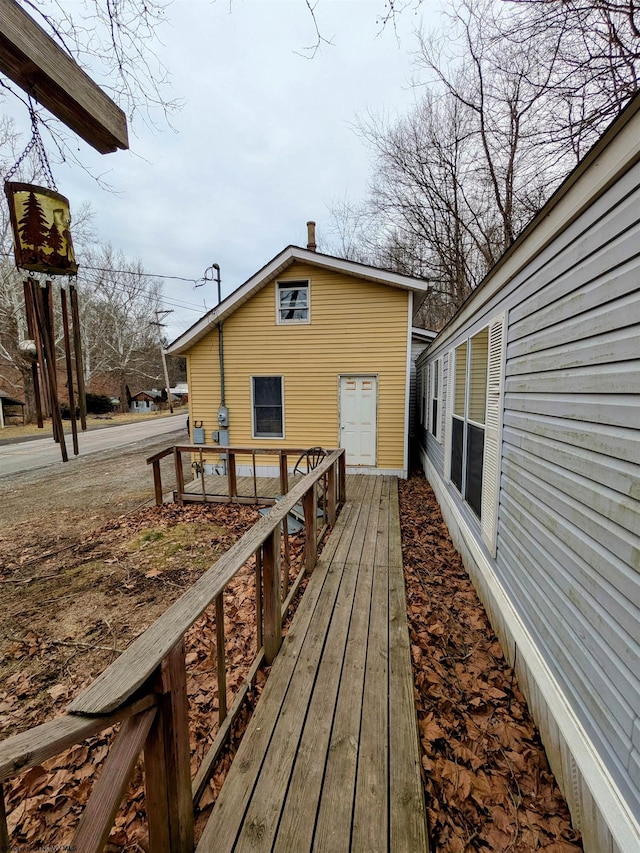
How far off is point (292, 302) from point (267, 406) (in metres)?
2.47

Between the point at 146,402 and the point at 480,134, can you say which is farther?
the point at 146,402

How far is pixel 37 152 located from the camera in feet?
4.53

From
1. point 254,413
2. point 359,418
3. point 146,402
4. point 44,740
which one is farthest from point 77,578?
point 146,402

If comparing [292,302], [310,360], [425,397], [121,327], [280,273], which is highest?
[121,327]

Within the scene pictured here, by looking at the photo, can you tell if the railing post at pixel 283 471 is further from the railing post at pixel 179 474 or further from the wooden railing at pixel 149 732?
the wooden railing at pixel 149 732

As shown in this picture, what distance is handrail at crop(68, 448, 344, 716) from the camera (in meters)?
0.90

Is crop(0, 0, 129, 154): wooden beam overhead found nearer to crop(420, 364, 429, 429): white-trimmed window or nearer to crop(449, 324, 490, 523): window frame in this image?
crop(449, 324, 490, 523): window frame

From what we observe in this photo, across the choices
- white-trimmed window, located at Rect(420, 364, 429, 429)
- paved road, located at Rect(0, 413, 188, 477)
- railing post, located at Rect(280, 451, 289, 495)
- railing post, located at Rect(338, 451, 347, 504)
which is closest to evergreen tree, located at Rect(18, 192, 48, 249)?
railing post, located at Rect(338, 451, 347, 504)

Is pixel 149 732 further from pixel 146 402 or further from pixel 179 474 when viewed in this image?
pixel 146 402

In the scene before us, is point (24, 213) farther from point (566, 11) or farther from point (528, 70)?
point (528, 70)

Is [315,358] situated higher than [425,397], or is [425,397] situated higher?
[315,358]

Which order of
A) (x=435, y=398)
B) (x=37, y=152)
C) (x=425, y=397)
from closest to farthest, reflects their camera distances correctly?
(x=37, y=152)
(x=435, y=398)
(x=425, y=397)

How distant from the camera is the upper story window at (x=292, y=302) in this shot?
8.31m

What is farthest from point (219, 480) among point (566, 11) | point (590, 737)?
point (566, 11)
